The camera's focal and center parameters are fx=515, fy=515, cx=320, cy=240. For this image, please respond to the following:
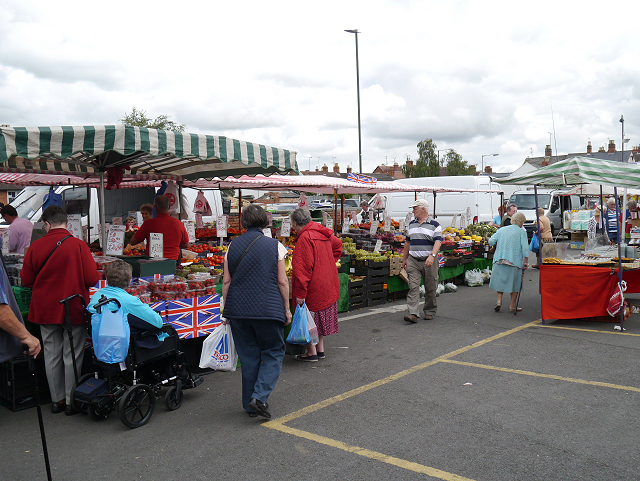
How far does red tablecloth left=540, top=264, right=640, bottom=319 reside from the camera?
7473 mm

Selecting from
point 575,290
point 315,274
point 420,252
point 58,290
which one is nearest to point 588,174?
point 575,290

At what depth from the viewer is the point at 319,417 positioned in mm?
4324

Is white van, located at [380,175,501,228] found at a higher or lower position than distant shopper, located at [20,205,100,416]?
higher

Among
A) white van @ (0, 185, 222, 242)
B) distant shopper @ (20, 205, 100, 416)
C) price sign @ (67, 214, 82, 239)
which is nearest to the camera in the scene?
distant shopper @ (20, 205, 100, 416)

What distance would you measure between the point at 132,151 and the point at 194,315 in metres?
A: 1.74

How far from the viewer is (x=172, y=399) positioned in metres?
4.55

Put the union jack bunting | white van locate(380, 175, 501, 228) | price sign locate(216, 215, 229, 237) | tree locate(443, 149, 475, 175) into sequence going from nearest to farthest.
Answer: price sign locate(216, 215, 229, 237)
the union jack bunting
white van locate(380, 175, 501, 228)
tree locate(443, 149, 475, 175)

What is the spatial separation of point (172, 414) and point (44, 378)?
1313 mm

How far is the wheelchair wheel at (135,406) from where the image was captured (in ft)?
13.2

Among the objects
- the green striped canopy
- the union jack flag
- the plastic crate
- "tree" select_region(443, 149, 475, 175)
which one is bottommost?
the union jack flag

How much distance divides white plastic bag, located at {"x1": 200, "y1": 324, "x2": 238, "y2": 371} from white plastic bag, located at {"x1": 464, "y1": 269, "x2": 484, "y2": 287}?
8.38 metres

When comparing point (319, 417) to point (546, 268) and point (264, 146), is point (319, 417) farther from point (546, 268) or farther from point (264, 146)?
point (546, 268)

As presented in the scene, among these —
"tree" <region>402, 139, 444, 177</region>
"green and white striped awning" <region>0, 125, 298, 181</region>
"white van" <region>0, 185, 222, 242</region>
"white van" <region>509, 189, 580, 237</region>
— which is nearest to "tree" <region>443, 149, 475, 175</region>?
"tree" <region>402, 139, 444, 177</region>

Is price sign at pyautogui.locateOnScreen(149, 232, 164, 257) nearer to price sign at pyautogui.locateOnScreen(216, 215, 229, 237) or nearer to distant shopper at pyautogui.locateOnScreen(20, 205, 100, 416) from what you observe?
distant shopper at pyautogui.locateOnScreen(20, 205, 100, 416)
